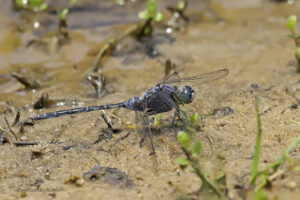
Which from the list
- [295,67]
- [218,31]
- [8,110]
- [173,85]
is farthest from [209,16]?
[8,110]

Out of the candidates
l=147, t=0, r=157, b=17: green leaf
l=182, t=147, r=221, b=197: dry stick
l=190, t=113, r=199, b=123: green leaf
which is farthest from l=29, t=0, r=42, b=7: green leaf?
l=182, t=147, r=221, b=197: dry stick

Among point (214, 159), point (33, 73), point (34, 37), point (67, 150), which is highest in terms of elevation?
point (34, 37)

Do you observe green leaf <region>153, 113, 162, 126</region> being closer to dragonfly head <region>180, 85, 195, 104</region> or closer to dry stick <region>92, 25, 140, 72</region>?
dragonfly head <region>180, 85, 195, 104</region>

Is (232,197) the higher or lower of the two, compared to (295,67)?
lower

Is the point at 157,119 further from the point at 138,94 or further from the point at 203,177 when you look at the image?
the point at 203,177

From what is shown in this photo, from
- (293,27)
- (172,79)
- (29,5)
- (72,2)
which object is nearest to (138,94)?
(172,79)

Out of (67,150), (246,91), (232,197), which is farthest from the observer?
(246,91)

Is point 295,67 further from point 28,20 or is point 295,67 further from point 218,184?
point 28,20
